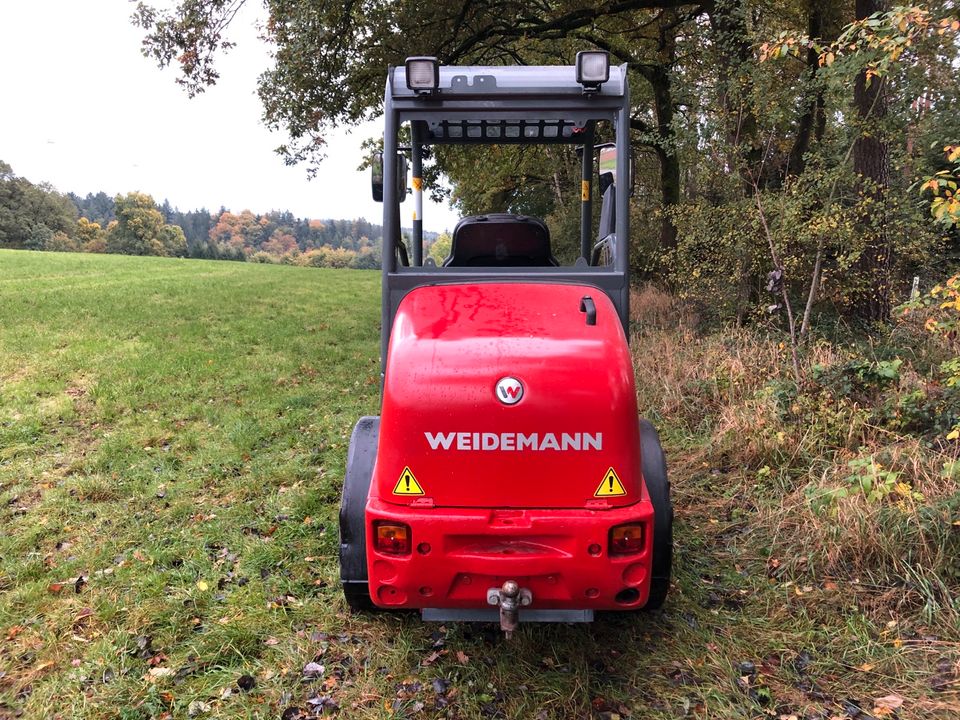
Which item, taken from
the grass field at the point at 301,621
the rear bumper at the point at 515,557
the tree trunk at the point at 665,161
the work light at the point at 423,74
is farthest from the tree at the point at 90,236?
the rear bumper at the point at 515,557

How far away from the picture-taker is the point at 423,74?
9.69 feet

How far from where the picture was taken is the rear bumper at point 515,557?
93.7 inches

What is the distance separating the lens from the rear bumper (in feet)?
7.80

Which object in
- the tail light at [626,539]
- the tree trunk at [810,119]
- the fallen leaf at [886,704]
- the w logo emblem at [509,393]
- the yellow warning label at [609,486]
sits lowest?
the fallen leaf at [886,704]

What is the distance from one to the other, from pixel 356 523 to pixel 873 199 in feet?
17.2

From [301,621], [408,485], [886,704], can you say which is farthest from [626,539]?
[301,621]

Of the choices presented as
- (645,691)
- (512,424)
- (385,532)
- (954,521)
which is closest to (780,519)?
(954,521)

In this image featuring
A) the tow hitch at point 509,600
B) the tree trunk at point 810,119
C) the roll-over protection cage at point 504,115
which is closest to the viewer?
Answer: the tow hitch at point 509,600

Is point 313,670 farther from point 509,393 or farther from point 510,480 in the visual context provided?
point 509,393

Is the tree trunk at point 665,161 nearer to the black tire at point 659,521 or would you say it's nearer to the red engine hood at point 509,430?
the black tire at point 659,521

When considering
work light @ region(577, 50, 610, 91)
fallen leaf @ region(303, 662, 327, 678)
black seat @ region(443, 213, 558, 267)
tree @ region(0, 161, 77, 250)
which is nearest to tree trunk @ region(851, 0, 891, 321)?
black seat @ region(443, 213, 558, 267)

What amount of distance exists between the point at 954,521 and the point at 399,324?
293 centimetres

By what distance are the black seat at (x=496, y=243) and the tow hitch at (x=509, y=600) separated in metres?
2.29

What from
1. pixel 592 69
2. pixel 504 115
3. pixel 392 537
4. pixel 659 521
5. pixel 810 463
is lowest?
pixel 810 463
